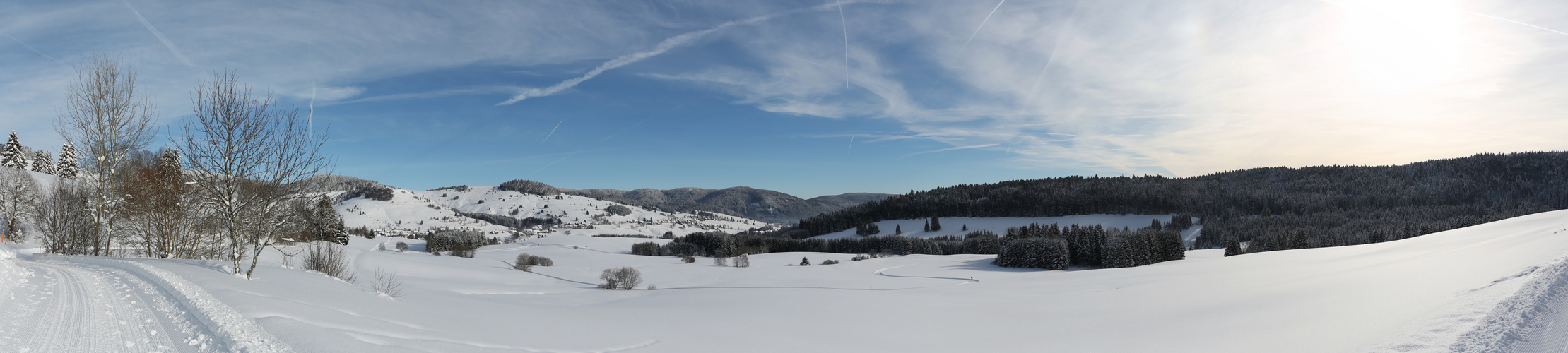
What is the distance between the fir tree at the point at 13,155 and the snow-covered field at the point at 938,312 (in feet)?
198

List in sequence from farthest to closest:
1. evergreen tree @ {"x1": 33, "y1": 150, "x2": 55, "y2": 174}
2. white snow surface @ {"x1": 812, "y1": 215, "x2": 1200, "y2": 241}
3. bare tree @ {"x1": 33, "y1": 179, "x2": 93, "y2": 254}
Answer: white snow surface @ {"x1": 812, "y1": 215, "x2": 1200, "y2": 241}, evergreen tree @ {"x1": 33, "y1": 150, "x2": 55, "y2": 174}, bare tree @ {"x1": 33, "y1": 179, "x2": 93, "y2": 254}

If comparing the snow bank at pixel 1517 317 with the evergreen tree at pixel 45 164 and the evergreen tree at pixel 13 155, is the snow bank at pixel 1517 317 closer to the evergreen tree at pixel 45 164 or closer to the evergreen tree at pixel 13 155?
the evergreen tree at pixel 13 155

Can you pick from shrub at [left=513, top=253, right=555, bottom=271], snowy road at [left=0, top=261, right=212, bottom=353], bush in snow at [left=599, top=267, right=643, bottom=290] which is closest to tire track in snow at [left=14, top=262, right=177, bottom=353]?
snowy road at [left=0, top=261, right=212, bottom=353]

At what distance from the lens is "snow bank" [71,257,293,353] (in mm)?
5590

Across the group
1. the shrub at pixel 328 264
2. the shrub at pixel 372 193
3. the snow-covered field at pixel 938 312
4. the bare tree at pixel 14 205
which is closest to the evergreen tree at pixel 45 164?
the bare tree at pixel 14 205

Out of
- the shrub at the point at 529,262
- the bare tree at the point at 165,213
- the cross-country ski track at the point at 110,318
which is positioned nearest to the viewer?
the cross-country ski track at the point at 110,318

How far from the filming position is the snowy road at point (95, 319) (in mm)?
5836

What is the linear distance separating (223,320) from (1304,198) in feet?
428

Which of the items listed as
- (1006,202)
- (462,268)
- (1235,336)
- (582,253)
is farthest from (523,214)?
(1235,336)

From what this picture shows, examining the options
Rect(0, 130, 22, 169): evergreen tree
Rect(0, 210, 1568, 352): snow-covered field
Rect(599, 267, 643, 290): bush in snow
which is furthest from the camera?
Rect(0, 130, 22, 169): evergreen tree

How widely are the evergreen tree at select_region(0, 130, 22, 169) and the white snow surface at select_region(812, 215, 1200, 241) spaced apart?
101 metres

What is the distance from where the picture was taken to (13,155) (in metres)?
51.9

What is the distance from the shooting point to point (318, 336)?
5934 millimetres

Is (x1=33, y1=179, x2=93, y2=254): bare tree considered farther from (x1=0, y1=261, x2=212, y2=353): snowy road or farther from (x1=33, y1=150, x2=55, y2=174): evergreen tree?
(x1=33, y1=150, x2=55, y2=174): evergreen tree
